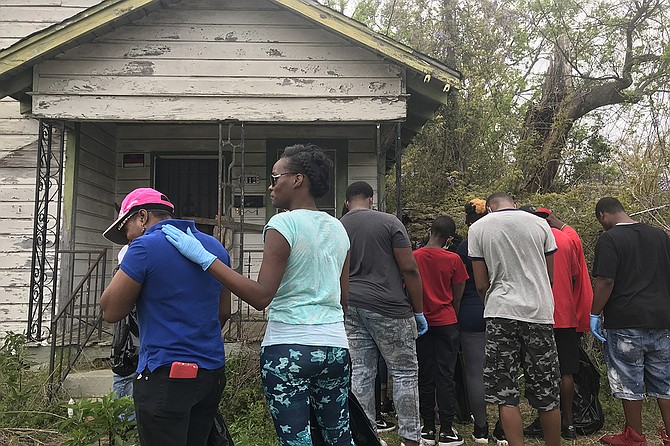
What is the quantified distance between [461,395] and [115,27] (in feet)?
18.2

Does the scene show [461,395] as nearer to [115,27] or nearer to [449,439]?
[449,439]

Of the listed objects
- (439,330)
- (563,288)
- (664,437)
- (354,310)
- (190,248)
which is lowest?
(664,437)

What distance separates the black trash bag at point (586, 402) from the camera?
16.6 feet

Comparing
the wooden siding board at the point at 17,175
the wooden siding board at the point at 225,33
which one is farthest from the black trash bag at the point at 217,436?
the wooden siding board at the point at 17,175

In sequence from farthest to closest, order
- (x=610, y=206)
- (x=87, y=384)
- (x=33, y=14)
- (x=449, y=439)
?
(x=33, y=14) → (x=87, y=384) → (x=610, y=206) → (x=449, y=439)

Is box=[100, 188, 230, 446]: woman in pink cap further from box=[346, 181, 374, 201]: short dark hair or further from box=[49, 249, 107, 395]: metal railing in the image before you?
box=[49, 249, 107, 395]: metal railing

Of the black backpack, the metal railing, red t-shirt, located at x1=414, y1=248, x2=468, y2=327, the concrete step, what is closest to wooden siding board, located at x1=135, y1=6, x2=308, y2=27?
the metal railing

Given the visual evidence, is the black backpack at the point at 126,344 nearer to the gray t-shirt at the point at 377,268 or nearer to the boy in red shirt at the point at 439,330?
the gray t-shirt at the point at 377,268

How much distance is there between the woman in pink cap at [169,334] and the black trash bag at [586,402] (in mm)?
3807

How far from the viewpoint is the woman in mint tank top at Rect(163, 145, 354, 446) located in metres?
2.43

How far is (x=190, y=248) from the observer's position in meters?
2.40

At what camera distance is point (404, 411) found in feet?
12.9

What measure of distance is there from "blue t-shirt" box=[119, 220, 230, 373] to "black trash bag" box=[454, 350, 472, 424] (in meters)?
3.38

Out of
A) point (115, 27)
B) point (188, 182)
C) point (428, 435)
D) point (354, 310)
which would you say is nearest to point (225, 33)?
point (115, 27)
